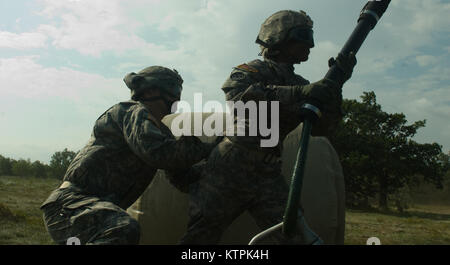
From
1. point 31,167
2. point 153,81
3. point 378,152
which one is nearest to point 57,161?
point 31,167

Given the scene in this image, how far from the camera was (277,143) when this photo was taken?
327 cm

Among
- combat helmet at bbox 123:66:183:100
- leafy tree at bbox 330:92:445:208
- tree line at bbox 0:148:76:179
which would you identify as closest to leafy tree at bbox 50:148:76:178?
tree line at bbox 0:148:76:179

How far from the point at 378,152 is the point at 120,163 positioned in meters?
33.4

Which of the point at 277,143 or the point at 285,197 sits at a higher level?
the point at 277,143

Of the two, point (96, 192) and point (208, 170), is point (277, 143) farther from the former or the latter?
point (96, 192)

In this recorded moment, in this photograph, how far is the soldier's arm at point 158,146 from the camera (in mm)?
2955

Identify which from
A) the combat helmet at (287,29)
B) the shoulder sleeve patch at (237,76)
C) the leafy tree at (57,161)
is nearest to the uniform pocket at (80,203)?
the shoulder sleeve patch at (237,76)

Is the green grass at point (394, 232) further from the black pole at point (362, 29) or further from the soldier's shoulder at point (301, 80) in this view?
the black pole at point (362, 29)

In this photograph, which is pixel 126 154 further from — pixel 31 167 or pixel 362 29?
pixel 31 167

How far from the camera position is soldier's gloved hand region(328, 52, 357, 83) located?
3.16 metres

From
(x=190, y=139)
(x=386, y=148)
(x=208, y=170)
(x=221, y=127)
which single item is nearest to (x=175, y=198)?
(x=221, y=127)

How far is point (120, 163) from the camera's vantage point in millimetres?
3371

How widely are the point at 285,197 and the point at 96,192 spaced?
1486 mm

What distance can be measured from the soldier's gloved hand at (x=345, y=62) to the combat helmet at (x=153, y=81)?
133 cm
